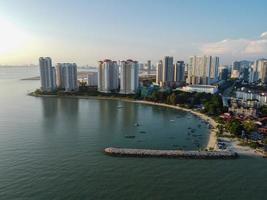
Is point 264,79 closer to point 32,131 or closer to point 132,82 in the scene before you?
point 132,82

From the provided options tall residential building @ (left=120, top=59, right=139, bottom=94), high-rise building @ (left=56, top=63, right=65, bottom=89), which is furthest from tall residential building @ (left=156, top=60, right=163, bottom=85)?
high-rise building @ (left=56, top=63, right=65, bottom=89)

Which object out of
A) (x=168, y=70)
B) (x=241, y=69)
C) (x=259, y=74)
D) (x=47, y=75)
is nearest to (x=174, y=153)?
(x=47, y=75)

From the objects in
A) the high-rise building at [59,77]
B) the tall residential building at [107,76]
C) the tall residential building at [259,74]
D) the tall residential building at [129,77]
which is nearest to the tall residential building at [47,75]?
the high-rise building at [59,77]

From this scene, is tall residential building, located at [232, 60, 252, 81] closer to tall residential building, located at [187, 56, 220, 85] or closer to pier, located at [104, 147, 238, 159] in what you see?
tall residential building, located at [187, 56, 220, 85]

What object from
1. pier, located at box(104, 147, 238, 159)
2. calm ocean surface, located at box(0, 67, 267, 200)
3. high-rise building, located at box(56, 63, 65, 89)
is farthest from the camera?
high-rise building, located at box(56, 63, 65, 89)

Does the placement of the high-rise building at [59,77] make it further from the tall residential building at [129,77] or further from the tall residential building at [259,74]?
the tall residential building at [259,74]

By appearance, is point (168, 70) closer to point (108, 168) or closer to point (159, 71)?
point (159, 71)
